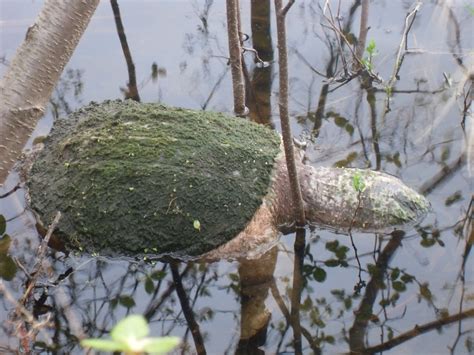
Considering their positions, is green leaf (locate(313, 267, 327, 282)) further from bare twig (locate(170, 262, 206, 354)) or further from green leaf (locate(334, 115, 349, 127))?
green leaf (locate(334, 115, 349, 127))

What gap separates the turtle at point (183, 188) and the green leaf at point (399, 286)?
0.40m

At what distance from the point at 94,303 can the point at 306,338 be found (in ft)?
3.63

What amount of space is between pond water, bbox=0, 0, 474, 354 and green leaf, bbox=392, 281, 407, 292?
1 centimetres

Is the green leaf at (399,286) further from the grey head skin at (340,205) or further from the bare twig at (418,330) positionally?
the grey head skin at (340,205)

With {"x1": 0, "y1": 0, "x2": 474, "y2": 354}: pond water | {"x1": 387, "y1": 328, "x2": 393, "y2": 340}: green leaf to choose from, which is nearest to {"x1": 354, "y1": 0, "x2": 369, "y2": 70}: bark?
{"x1": 0, "y1": 0, "x2": 474, "y2": 354}: pond water

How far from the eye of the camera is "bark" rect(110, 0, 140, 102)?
5133 millimetres

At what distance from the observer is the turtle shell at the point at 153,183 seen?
3.21 metres

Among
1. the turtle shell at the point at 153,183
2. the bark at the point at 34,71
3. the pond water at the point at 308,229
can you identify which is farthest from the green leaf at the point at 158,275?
the bark at the point at 34,71

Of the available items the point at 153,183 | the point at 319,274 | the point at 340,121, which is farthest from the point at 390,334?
the point at 340,121

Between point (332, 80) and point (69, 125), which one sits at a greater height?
point (332, 80)

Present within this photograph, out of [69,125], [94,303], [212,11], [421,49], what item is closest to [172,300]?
[94,303]

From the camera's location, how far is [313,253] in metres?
3.40

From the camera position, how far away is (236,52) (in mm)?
3893

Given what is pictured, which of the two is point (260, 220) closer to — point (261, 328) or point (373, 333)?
point (261, 328)
